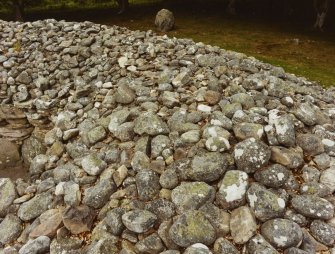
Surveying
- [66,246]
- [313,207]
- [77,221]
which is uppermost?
[313,207]

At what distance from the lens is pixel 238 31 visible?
2647 cm

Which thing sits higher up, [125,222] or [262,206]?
[262,206]

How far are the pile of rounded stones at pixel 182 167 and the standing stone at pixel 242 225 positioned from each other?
2 cm

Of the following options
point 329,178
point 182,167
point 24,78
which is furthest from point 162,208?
point 24,78

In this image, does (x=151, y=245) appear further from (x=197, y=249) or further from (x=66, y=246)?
(x=66, y=246)

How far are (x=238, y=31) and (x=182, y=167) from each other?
21949mm

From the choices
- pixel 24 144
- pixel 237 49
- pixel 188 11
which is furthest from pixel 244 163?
pixel 188 11

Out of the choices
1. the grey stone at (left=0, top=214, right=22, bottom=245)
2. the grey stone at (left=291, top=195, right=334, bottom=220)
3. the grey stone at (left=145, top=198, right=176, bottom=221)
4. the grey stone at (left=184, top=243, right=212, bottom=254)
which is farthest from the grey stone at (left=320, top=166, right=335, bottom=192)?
the grey stone at (left=0, top=214, right=22, bottom=245)

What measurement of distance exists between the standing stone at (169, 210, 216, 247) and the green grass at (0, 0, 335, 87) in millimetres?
12211

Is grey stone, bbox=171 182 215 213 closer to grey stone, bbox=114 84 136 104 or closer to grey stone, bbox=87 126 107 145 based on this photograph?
grey stone, bbox=87 126 107 145

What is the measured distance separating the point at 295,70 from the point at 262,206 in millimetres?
13346

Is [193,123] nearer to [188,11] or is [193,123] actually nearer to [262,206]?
[262,206]

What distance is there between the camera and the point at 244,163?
6504 millimetres

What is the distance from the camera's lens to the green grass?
1938 centimetres
